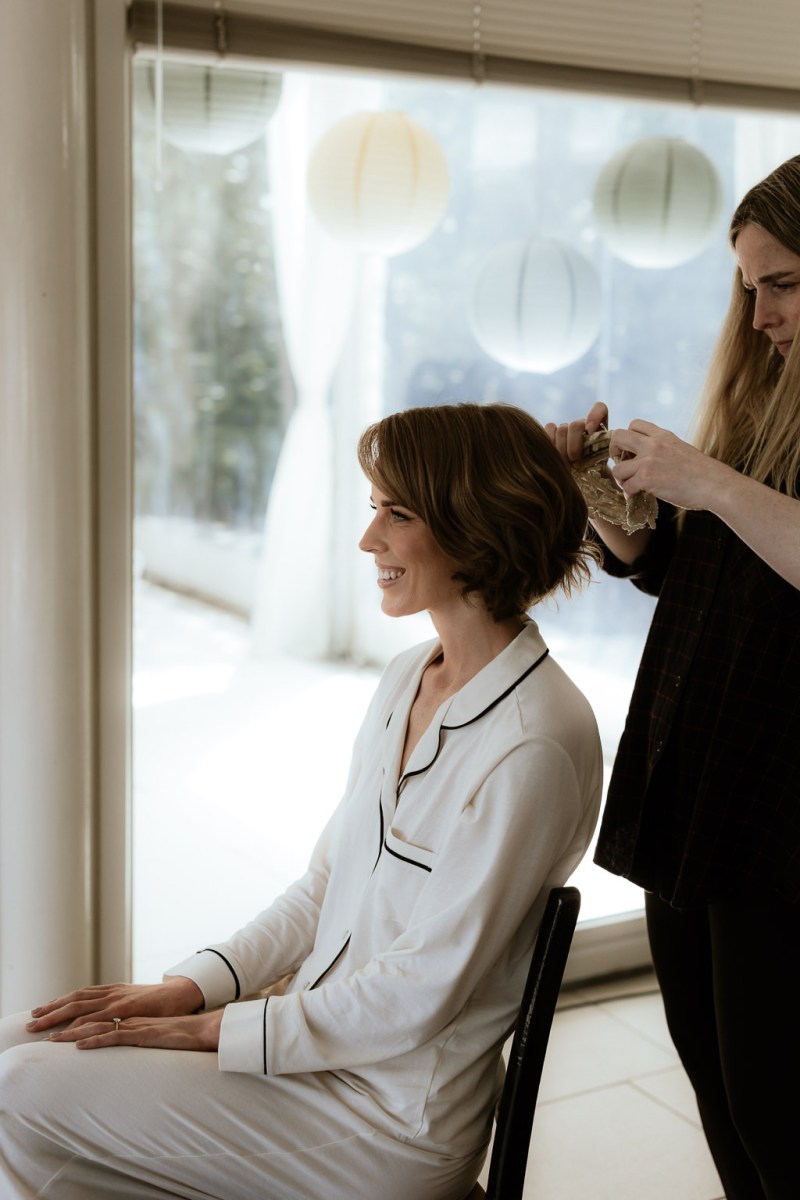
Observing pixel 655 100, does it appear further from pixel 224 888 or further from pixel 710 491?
pixel 224 888

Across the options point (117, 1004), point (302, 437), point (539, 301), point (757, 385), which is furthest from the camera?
point (302, 437)

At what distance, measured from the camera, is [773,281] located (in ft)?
4.81

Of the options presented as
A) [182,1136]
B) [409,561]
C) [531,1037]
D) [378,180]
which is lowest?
[182,1136]

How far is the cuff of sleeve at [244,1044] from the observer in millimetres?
1255

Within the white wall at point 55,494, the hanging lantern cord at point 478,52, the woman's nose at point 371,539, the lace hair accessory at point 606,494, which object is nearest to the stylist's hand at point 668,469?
the lace hair accessory at point 606,494

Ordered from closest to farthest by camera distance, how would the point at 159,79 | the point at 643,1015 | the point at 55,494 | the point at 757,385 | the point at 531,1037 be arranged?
1. the point at 531,1037
2. the point at 757,385
3. the point at 55,494
4. the point at 159,79
5. the point at 643,1015

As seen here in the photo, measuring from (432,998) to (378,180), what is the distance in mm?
1614

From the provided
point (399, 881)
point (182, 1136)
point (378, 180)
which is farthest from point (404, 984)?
point (378, 180)

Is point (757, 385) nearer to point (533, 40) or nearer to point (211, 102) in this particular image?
point (533, 40)

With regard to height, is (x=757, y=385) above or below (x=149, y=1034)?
above

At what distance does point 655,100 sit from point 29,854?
76.3 inches

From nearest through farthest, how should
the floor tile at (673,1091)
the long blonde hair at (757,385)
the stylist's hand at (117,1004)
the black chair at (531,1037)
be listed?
the black chair at (531,1037), the stylist's hand at (117,1004), the long blonde hair at (757,385), the floor tile at (673,1091)

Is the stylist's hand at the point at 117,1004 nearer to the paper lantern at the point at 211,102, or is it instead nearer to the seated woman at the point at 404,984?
the seated woman at the point at 404,984

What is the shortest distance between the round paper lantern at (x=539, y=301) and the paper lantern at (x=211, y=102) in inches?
23.4
